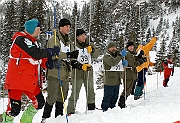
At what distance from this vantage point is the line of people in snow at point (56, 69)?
143 inches

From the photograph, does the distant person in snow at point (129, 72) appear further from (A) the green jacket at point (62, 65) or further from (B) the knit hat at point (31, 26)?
(B) the knit hat at point (31, 26)

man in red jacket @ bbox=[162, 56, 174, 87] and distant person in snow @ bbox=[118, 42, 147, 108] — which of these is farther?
man in red jacket @ bbox=[162, 56, 174, 87]

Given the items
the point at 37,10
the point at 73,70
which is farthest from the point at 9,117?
the point at 37,10

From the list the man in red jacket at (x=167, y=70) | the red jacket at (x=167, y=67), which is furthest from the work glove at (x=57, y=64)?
the red jacket at (x=167, y=67)

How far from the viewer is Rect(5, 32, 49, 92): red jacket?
11.8ft

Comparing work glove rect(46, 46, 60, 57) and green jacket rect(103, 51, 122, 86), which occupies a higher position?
work glove rect(46, 46, 60, 57)

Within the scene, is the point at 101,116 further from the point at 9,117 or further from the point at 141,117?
the point at 9,117

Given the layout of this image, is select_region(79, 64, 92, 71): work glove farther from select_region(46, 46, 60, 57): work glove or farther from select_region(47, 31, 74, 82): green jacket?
select_region(46, 46, 60, 57): work glove

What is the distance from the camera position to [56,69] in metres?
4.42

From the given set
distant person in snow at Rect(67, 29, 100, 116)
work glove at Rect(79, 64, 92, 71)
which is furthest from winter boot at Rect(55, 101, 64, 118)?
work glove at Rect(79, 64, 92, 71)

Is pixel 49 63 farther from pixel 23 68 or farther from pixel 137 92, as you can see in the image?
pixel 137 92

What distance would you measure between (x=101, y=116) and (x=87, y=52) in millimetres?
1440

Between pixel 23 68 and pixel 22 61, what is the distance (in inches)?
4.1

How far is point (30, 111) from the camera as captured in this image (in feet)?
12.7
